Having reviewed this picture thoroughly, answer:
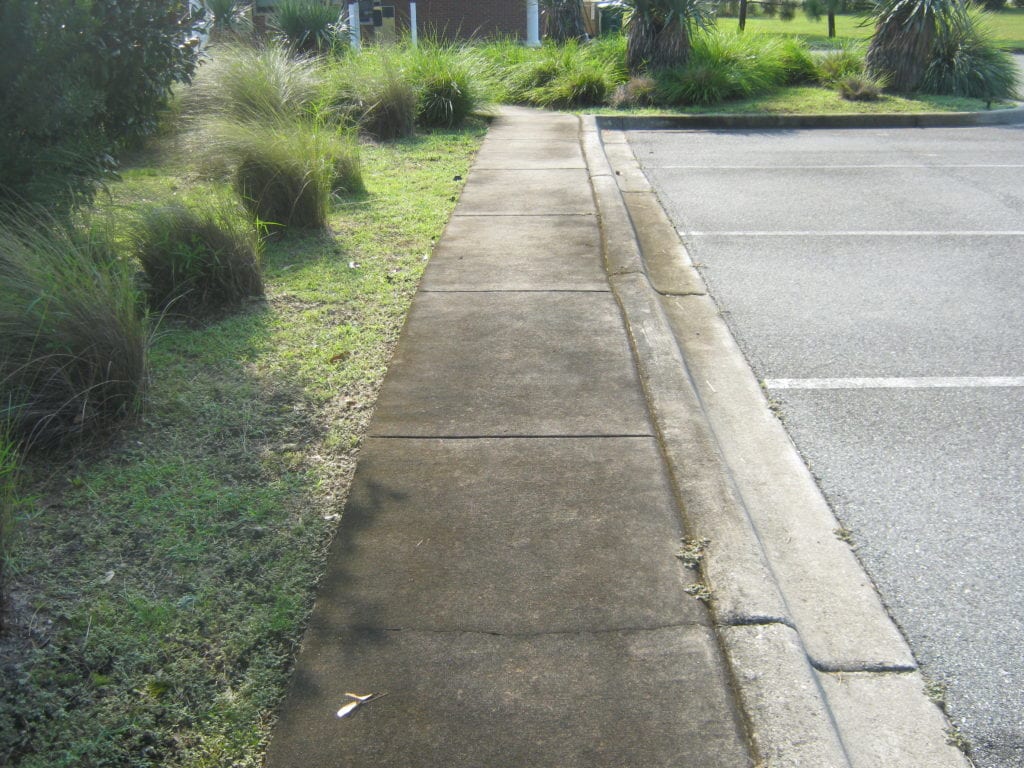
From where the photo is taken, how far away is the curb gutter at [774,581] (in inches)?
106

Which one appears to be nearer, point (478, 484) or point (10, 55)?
point (478, 484)

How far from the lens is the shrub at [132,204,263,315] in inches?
224

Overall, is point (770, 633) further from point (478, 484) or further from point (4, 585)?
point (4, 585)

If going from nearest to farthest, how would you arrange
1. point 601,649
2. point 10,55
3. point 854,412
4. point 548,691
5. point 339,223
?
point 548,691
point 601,649
point 854,412
point 10,55
point 339,223

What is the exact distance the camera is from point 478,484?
387cm

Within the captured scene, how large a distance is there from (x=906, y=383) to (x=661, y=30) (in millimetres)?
11792

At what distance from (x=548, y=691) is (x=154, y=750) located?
3.55ft

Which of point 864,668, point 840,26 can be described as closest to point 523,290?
point 864,668

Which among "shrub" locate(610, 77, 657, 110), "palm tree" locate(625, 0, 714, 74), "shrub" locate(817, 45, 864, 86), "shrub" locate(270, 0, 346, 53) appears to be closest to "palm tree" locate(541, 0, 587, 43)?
"palm tree" locate(625, 0, 714, 74)

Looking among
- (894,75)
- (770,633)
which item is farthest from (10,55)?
(894,75)

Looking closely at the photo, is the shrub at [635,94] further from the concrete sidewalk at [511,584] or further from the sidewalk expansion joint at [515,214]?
the concrete sidewalk at [511,584]

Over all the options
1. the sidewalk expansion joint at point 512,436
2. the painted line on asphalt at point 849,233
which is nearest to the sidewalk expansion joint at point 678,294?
the painted line on asphalt at point 849,233

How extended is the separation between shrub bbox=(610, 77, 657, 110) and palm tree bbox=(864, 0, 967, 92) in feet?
12.3

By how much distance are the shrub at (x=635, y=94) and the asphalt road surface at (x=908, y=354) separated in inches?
144
